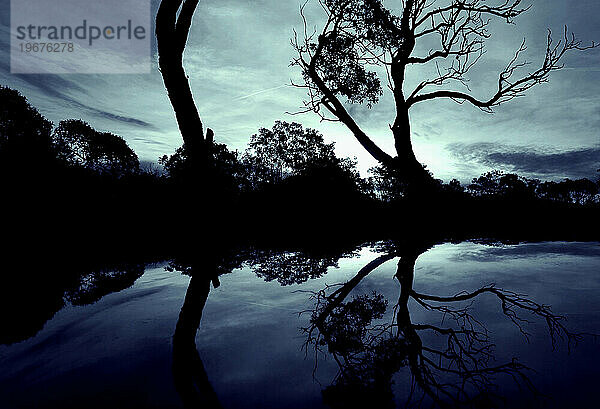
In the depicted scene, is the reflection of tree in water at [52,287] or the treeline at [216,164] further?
the treeline at [216,164]

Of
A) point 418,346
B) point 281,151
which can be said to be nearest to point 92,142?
point 281,151

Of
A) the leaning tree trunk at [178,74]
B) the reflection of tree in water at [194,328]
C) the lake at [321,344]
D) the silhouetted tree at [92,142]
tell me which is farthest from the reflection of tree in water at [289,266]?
the silhouetted tree at [92,142]

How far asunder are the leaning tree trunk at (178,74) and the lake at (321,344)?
262 centimetres

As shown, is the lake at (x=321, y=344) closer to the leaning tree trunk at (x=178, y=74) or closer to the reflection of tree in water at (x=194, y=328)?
the reflection of tree in water at (x=194, y=328)

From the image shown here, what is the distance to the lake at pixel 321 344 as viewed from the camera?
1092mm

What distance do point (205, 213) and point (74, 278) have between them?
99.0 inches

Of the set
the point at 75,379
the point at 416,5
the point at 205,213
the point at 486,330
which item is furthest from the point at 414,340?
the point at 416,5

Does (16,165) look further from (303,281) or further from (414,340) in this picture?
(414,340)

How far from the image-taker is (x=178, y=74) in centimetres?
461

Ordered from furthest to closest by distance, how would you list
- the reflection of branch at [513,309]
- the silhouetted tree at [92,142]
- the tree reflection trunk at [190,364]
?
the silhouetted tree at [92,142] < the reflection of branch at [513,309] < the tree reflection trunk at [190,364]

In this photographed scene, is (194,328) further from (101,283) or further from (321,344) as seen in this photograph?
(101,283)

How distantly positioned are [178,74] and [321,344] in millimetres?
4750

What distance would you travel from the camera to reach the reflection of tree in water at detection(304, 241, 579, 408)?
43.1 inches

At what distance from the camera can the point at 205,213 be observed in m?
5.40
